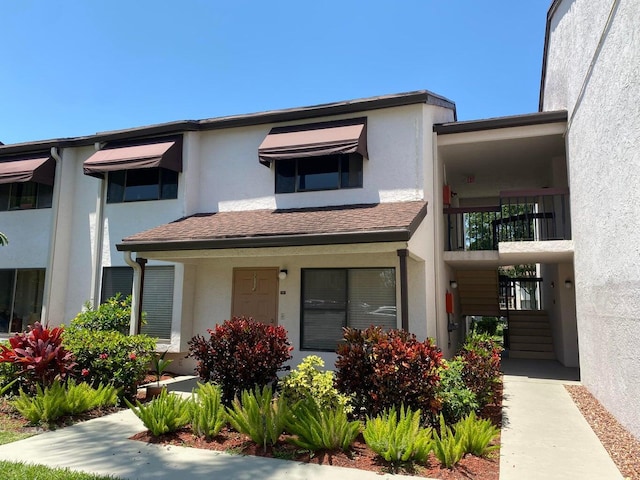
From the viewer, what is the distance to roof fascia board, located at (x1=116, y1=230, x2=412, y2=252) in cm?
758

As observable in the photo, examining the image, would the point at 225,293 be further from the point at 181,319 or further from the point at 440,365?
the point at 440,365

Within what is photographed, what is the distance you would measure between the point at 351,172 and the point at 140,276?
5.63 m

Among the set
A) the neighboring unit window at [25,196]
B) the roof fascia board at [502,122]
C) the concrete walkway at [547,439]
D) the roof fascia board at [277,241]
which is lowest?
the concrete walkway at [547,439]

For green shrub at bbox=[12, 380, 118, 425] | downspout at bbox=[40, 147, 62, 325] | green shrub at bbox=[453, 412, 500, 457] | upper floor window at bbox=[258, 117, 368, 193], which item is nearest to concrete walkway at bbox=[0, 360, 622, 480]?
green shrub at bbox=[453, 412, 500, 457]

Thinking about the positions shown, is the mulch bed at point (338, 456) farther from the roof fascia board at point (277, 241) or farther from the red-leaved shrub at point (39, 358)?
the roof fascia board at point (277, 241)

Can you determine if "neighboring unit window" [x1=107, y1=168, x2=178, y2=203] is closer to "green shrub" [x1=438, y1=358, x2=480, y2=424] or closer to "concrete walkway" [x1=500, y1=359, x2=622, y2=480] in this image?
"green shrub" [x1=438, y1=358, x2=480, y2=424]

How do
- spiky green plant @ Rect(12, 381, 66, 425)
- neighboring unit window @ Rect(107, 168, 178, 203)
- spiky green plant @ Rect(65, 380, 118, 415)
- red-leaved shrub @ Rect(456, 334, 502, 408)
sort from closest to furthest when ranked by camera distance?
1. spiky green plant @ Rect(12, 381, 66, 425)
2. spiky green plant @ Rect(65, 380, 118, 415)
3. red-leaved shrub @ Rect(456, 334, 502, 408)
4. neighboring unit window @ Rect(107, 168, 178, 203)

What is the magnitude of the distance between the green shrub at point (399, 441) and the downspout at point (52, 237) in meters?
10.7

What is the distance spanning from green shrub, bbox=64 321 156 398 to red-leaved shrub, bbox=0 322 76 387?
0.22 metres

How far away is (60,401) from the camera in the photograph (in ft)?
22.3

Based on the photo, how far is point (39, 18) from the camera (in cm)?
1151

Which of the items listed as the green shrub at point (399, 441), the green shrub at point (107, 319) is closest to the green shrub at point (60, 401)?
the green shrub at point (107, 319)

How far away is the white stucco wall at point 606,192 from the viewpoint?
19.1 feet

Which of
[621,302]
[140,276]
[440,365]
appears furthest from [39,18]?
[621,302]
